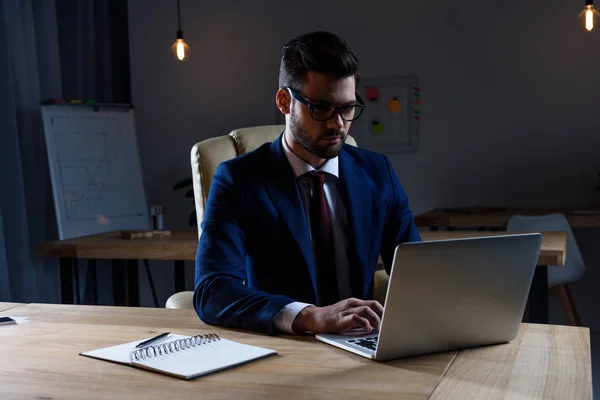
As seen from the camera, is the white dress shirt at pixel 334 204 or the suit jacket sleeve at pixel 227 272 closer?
the suit jacket sleeve at pixel 227 272

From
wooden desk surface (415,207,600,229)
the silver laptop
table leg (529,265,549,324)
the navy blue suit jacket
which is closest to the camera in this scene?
the silver laptop

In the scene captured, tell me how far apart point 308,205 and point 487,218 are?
2.25 meters

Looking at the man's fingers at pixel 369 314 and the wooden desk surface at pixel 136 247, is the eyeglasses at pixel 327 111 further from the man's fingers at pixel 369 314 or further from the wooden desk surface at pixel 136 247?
the wooden desk surface at pixel 136 247

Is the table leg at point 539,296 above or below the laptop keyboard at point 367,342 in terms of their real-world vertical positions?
below

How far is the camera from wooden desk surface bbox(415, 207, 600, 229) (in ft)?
11.8

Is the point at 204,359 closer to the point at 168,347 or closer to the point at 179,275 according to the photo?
the point at 168,347

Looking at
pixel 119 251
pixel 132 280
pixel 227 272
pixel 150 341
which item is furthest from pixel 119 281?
pixel 150 341

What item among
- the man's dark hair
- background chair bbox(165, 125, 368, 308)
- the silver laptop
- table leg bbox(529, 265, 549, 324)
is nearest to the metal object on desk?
background chair bbox(165, 125, 368, 308)

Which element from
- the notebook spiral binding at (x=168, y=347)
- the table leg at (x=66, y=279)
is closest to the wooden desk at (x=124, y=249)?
the table leg at (x=66, y=279)

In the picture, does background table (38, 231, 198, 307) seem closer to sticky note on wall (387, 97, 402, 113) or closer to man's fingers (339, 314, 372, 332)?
sticky note on wall (387, 97, 402, 113)

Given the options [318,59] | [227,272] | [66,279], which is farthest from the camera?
[66,279]

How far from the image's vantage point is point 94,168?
428 centimetres

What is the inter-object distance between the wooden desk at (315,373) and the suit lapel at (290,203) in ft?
1.26

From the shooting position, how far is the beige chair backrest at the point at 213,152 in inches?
82.6
